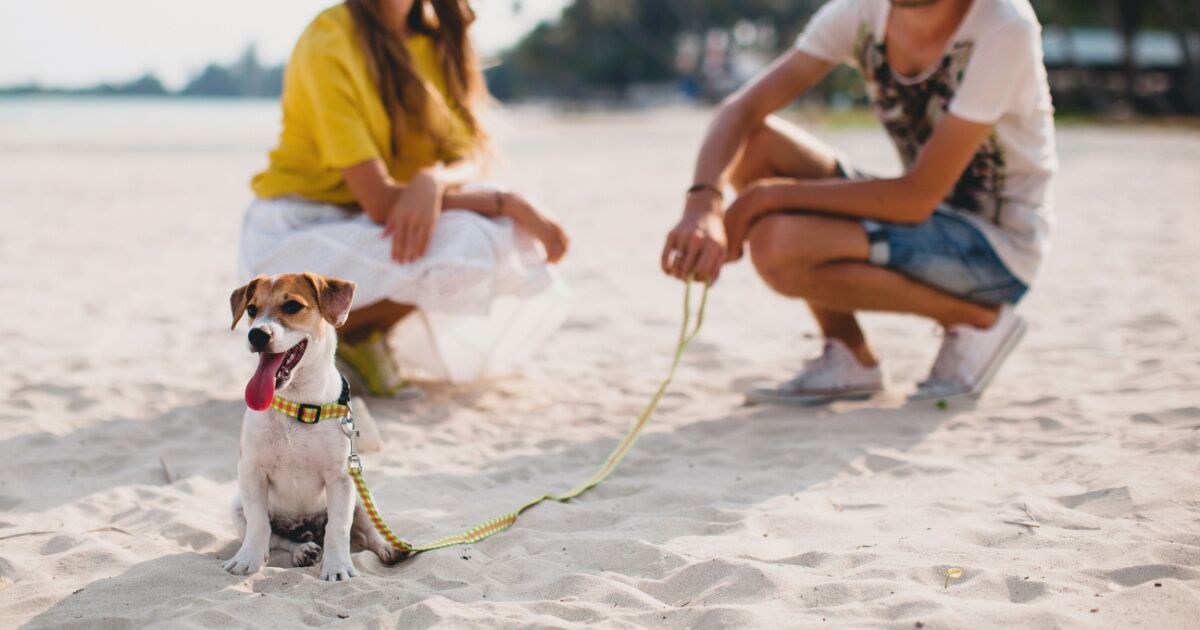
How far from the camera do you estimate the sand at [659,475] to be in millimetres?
2629

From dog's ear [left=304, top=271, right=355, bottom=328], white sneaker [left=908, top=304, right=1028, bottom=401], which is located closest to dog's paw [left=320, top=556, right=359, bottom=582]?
dog's ear [left=304, top=271, right=355, bottom=328]

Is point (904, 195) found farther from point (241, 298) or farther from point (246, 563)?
point (246, 563)

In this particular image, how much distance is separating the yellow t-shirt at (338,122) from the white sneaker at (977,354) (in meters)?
2.35

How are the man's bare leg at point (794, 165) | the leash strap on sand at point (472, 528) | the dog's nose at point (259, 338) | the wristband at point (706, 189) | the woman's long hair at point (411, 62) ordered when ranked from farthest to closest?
the man's bare leg at point (794, 165)
the woman's long hair at point (411, 62)
the wristband at point (706, 189)
the leash strap on sand at point (472, 528)
the dog's nose at point (259, 338)

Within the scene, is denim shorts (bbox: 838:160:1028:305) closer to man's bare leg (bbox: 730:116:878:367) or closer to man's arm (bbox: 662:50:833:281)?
man's bare leg (bbox: 730:116:878:367)

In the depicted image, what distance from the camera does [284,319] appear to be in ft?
8.72

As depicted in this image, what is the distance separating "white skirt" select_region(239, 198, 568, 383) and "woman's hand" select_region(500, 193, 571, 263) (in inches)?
1.9

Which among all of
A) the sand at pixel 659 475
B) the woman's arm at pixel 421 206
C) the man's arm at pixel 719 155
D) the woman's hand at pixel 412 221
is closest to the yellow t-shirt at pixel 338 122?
the woman's arm at pixel 421 206

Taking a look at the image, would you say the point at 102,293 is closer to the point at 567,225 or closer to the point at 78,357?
the point at 78,357

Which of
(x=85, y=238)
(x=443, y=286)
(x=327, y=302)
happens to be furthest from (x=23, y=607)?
(x=85, y=238)

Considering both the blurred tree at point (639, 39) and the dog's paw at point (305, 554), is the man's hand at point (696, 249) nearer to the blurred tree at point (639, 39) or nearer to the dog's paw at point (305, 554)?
the dog's paw at point (305, 554)

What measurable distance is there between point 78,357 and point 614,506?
327 centimetres

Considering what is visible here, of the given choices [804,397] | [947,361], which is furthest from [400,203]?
[947,361]

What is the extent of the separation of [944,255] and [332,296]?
262 cm
